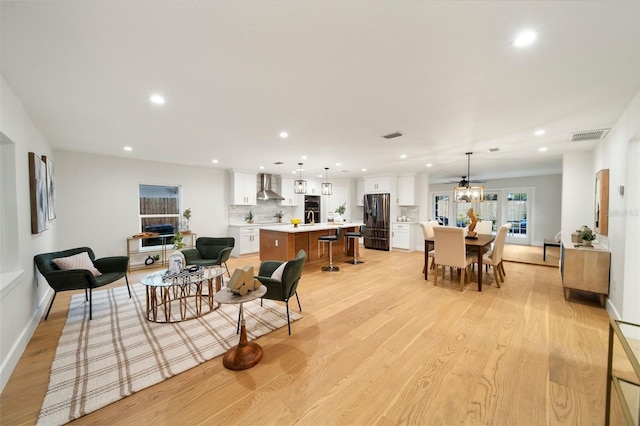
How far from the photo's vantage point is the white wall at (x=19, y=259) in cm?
206

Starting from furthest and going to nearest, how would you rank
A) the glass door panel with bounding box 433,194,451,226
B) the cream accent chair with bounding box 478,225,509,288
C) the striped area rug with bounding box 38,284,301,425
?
the glass door panel with bounding box 433,194,451,226 < the cream accent chair with bounding box 478,225,509,288 < the striped area rug with bounding box 38,284,301,425

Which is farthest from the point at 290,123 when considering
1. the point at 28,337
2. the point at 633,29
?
the point at 28,337

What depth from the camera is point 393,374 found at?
80.0 inches

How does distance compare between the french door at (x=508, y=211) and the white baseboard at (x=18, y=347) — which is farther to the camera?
the french door at (x=508, y=211)

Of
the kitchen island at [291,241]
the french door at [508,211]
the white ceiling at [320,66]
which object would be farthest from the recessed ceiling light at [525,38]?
the french door at [508,211]

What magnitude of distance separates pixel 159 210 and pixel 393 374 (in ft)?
20.3

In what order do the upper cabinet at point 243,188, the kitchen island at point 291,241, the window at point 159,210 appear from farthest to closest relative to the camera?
the upper cabinet at point 243,188, the window at point 159,210, the kitchen island at point 291,241

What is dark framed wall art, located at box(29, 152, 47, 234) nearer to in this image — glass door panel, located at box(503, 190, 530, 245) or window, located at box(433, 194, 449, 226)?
window, located at box(433, 194, 449, 226)

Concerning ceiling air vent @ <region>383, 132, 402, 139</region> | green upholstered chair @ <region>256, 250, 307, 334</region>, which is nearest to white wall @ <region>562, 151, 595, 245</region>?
ceiling air vent @ <region>383, 132, 402, 139</region>

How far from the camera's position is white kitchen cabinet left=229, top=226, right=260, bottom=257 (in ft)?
22.2

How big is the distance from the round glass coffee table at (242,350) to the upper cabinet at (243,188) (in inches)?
198

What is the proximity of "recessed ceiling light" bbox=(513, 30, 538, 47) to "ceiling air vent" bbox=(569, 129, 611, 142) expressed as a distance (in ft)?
9.86

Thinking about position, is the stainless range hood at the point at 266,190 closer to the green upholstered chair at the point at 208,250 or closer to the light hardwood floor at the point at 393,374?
the green upholstered chair at the point at 208,250

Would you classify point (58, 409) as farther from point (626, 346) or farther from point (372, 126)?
point (372, 126)
